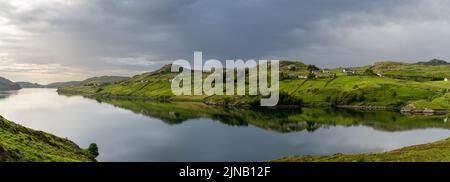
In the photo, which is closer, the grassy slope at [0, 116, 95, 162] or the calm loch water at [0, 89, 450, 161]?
the grassy slope at [0, 116, 95, 162]

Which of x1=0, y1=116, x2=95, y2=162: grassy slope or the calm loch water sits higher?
x1=0, y1=116, x2=95, y2=162: grassy slope

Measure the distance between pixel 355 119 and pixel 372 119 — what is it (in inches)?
335

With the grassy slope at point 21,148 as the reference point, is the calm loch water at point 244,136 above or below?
below

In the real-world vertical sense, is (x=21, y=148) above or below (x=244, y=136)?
above

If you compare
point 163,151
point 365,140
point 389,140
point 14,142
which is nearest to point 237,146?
point 163,151

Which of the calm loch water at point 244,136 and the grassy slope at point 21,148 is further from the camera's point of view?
the calm loch water at point 244,136

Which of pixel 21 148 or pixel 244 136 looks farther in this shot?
pixel 244 136

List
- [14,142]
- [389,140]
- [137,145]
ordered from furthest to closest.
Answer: [389,140], [137,145], [14,142]
